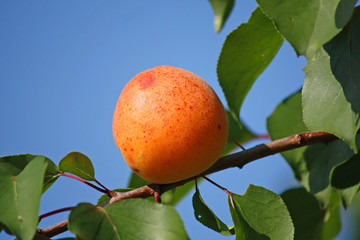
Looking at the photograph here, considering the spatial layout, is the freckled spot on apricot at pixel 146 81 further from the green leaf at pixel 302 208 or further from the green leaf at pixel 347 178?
the green leaf at pixel 302 208

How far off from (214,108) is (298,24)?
281 millimetres

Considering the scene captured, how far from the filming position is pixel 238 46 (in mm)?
1263

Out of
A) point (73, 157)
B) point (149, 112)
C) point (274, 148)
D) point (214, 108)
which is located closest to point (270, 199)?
point (274, 148)

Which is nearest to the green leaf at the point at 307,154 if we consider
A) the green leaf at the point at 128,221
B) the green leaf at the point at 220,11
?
the green leaf at the point at 220,11

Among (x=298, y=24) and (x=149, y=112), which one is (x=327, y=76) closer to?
(x=298, y=24)

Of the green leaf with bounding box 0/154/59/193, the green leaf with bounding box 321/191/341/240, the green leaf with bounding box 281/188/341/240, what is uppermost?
the green leaf with bounding box 0/154/59/193

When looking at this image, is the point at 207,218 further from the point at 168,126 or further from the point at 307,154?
the point at 307,154

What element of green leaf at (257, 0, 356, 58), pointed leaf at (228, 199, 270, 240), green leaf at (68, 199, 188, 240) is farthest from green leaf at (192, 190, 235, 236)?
green leaf at (257, 0, 356, 58)

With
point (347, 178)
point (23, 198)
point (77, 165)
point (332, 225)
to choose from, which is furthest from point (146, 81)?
point (332, 225)

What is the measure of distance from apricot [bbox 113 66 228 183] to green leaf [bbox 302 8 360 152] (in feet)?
0.72

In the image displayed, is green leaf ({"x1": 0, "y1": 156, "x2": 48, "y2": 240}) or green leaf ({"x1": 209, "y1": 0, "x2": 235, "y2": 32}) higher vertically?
green leaf ({"x1": 209, "y1": 0, "x2": 235, "y2": 32})

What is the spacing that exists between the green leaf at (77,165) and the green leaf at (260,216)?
357mm

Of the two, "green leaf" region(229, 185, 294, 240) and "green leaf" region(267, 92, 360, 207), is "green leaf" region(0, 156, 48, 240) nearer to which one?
"green leaf" region(229, 185, 294, 240)

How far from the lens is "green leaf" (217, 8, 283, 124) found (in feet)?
3.98
